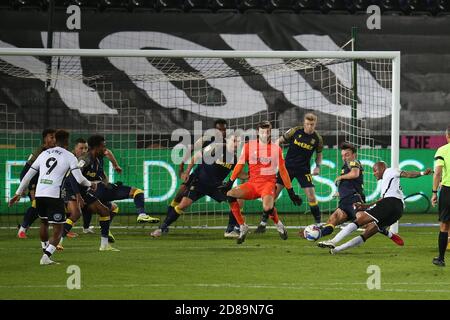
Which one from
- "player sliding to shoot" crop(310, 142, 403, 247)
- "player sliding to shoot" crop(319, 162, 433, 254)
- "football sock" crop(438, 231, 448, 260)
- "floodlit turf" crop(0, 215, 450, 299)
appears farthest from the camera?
"player sliding to shoot" crop(310, 142, 403, 247)

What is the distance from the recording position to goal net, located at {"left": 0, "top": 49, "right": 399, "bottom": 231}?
21188mm

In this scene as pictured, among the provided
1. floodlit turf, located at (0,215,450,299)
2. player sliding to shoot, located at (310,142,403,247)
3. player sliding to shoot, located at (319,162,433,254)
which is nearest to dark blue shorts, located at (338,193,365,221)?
player sliding to shoot, located at (310,142,403,247)

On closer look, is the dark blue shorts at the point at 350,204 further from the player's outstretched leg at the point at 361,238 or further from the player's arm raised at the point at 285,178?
the player's outstretched leg at the point at 361,238

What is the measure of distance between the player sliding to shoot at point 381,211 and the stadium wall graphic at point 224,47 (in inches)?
347

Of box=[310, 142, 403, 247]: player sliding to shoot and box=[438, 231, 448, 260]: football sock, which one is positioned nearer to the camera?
box=[438, 231, 448, 260]: football sock

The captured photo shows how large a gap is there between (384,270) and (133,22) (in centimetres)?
1284

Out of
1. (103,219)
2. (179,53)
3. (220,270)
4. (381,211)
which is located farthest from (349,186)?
(220,270)

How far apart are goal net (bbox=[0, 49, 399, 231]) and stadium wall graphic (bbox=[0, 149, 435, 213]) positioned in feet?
0.07

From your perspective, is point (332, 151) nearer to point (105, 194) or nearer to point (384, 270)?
point (105, 194)

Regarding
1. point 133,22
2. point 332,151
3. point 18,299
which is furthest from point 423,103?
point 18,299

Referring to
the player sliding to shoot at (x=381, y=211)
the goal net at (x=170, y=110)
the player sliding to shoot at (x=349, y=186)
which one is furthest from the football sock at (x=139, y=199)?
the player sliding to shoot at (x=381, y=211)

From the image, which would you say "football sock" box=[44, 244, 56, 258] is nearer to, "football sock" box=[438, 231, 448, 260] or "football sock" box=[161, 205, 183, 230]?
"football sock" box=[161, 205, 183, 230]

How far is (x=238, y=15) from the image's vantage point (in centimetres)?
2403

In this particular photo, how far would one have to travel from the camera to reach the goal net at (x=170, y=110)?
21188 mm
